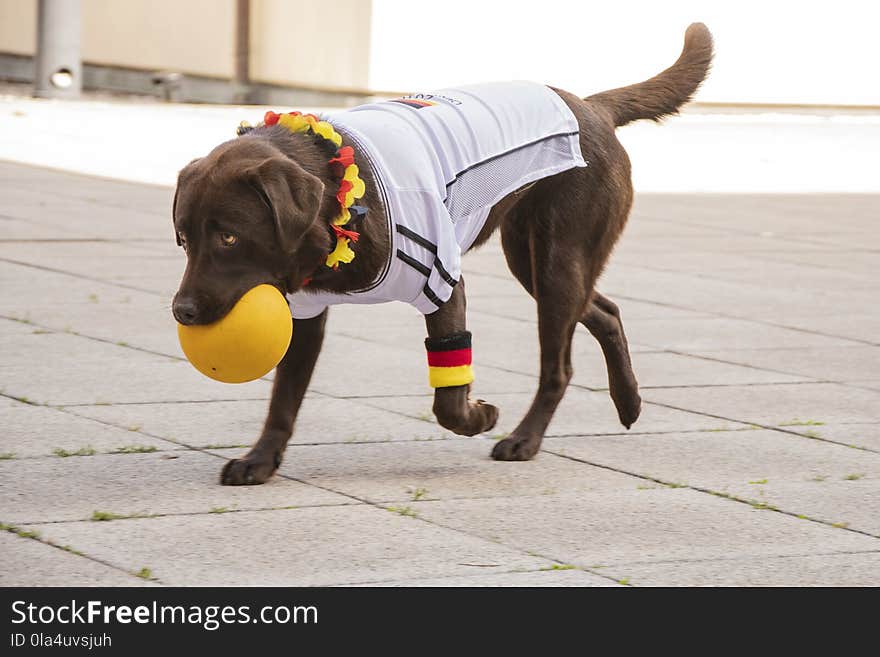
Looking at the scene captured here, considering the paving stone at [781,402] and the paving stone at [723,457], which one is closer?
the paving stone at [723,457]

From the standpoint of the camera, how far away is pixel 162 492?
507 centimetres

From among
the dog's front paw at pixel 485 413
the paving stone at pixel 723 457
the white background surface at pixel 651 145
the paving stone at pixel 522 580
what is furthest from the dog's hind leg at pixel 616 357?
the white background surface at pixel 651 145

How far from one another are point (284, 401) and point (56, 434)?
953 mm

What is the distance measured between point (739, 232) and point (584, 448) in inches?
285

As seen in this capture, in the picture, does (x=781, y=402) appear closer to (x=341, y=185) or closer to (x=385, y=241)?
(x=385, y=241)

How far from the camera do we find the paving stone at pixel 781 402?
6512mm

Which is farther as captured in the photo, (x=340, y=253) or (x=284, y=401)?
(x=284, y=401)

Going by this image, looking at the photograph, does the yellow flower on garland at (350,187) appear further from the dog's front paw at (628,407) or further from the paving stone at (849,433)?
the paving stone at (849,433)

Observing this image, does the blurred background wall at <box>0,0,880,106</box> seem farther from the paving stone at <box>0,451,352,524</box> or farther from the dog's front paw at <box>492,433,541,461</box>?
the paving stone at <box>0,451,352,524</box>

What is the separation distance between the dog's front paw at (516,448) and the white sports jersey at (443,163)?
2.24 feet

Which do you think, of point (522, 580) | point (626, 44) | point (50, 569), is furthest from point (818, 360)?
point (626, 44)

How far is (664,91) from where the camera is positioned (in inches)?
251
